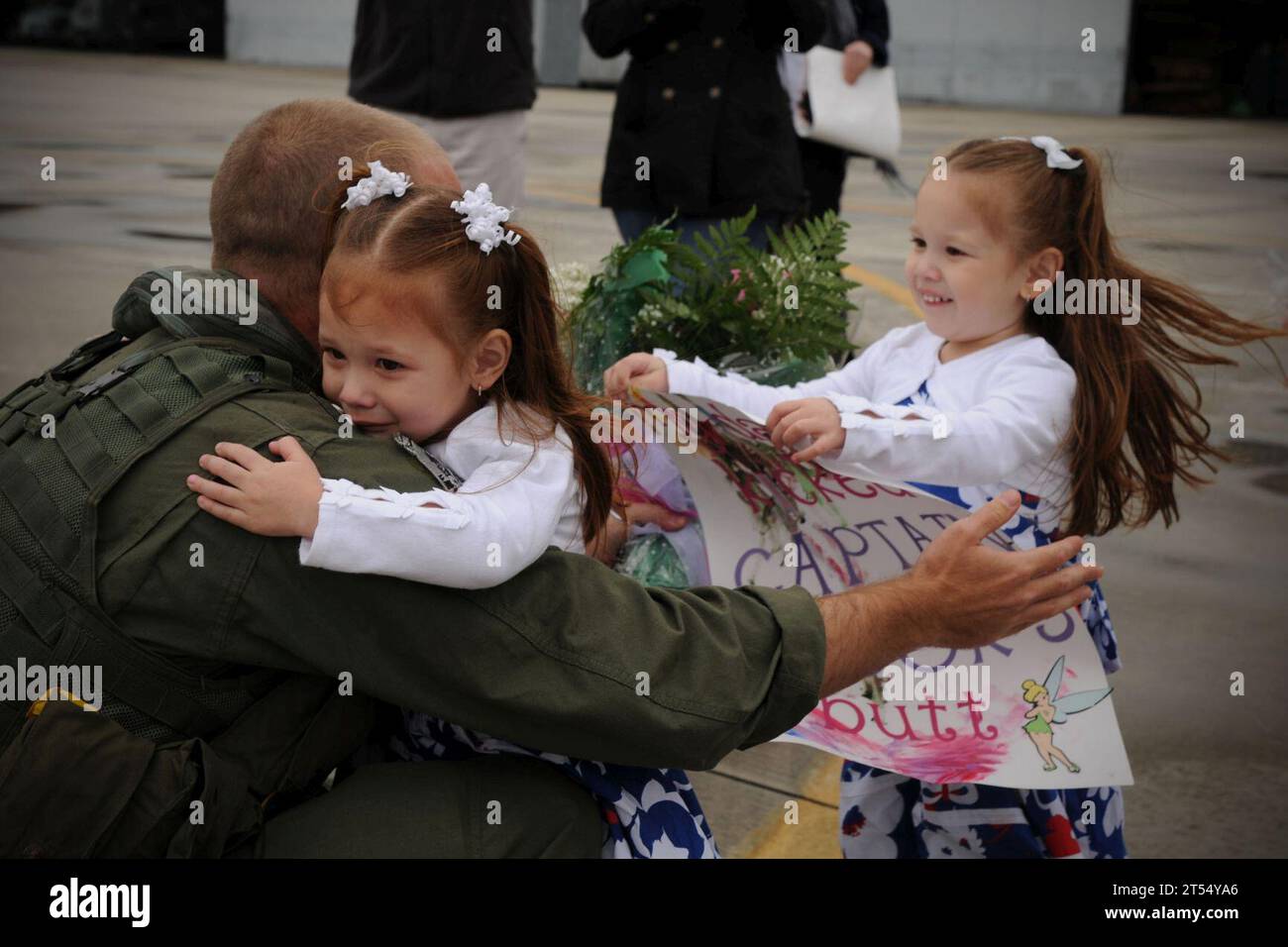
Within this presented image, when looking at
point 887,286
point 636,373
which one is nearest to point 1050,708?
point 636,373

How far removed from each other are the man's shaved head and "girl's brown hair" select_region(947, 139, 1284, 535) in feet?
3.60

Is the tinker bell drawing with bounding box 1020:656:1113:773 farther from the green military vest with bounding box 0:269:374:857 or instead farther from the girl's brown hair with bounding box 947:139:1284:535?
the green military vest with bounding box 0:269:374:857

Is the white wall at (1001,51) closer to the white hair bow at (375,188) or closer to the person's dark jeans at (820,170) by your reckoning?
the person's dark jeans at (820,170)

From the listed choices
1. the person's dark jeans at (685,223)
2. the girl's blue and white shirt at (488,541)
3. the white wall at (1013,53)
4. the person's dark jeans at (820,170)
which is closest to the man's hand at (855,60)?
the person's dark jeans at (820,170)

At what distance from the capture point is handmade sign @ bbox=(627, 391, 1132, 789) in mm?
2441

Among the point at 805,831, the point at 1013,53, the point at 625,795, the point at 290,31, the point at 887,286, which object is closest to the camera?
the point at 625,795

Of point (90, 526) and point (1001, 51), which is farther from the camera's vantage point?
point (1001, 51)

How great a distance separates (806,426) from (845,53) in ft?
10.5

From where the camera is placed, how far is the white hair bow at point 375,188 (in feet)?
6.80

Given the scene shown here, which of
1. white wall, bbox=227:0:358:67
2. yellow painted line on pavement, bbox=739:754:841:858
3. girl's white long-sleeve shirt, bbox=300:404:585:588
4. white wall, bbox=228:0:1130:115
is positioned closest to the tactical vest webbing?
girl's white long-sleeve shirt, bbox=300:404:585:588

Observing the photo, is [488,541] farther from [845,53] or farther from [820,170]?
[820,170]

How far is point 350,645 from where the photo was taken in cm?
Result: 186

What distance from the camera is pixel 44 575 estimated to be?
184cm

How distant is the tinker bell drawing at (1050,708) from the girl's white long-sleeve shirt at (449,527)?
0.92 meters
